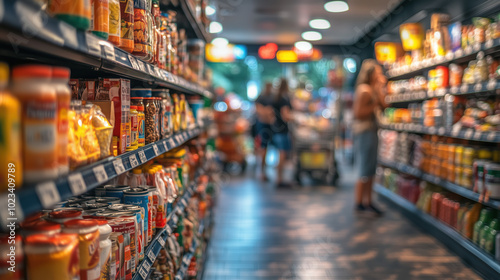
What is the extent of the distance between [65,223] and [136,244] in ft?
1.50

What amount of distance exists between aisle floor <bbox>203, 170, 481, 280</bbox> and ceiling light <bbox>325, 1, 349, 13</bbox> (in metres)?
3.17

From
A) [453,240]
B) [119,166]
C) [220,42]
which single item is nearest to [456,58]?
[453,240]

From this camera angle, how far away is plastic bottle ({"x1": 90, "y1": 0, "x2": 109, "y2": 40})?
1315 millimetres

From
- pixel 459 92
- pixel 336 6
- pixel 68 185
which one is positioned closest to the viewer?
pixel 68 185

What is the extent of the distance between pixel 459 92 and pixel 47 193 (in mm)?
4254

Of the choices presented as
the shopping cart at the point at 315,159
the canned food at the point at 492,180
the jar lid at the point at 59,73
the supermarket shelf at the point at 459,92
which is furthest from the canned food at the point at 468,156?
the shopping cart at the point at 315,159

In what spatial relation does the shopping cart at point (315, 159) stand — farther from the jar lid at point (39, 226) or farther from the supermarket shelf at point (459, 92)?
the jar lid at point (39, 226)

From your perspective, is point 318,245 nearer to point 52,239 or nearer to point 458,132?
point 458,132

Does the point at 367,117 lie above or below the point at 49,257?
above

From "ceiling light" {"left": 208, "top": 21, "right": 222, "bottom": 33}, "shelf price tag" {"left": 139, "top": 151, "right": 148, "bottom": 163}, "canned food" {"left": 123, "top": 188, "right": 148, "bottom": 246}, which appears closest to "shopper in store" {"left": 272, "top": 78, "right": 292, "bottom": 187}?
"ceiling light" {"left": 208, "top": 21, "right": 222, "bottom": 33}

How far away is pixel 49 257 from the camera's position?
1.04 m

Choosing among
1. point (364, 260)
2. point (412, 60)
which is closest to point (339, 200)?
point (412, 60)

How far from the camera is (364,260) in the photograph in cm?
393

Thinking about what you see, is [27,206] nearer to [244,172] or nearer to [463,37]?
[463,37]
